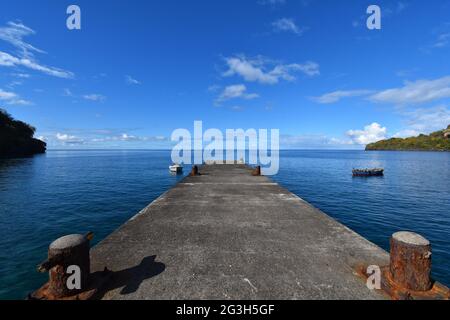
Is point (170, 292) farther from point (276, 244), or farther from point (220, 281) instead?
point (276, 244)

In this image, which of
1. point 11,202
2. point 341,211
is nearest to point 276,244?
point 341,211

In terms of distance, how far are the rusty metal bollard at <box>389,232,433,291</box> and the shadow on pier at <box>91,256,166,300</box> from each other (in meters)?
4.69

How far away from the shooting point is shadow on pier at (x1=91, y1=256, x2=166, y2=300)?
13.4 feet

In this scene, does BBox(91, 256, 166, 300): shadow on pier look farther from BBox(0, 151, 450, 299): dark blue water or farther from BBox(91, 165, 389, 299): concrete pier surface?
BBox(0, 151, 450, 299): dark blue water

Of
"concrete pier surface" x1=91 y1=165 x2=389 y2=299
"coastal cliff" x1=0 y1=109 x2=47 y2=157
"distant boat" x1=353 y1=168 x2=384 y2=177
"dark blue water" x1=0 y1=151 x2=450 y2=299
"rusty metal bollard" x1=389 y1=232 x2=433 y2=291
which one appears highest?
"coastal cliff" x1=0 y1=109 x2=47 y2=157

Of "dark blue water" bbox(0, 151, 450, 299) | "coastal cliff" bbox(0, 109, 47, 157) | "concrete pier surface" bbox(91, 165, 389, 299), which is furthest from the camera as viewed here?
"coastal cliff" bbox(0, 109, 47, 157)

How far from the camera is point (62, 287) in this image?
3717 millimetres

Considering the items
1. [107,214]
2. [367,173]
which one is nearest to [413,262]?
[107,214]

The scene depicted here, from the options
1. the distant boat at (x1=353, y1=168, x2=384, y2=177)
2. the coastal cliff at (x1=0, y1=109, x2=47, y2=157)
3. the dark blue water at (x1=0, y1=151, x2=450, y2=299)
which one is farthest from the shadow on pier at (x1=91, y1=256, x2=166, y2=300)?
the coastal cliff at (x1=0, y1=109, x2=47, y2=157)

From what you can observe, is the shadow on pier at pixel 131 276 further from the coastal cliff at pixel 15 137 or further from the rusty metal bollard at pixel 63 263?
the coastal cliff at pixel 15 137

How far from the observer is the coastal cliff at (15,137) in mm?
83800

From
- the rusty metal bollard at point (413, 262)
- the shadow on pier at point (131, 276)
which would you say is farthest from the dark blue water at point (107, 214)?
the rusty metal bollard at point (413, 262)

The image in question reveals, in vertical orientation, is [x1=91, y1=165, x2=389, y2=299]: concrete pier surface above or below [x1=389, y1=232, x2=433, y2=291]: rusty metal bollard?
below

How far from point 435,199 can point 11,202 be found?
42.5 meters
